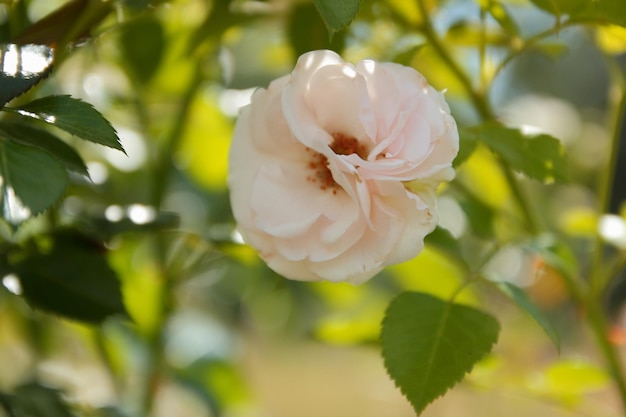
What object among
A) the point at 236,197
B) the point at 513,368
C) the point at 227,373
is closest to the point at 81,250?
the point at 236,197

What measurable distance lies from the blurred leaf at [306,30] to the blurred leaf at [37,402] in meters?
0.26

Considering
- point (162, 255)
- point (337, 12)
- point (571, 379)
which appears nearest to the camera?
point (337, 12)

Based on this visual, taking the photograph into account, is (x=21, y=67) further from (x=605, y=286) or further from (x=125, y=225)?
(x=605, y=286)

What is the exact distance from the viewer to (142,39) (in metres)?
0.59

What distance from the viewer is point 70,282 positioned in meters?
0.43

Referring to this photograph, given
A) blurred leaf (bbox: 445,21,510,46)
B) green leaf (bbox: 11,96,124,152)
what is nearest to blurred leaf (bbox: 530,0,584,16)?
blurred leaf (bbox: 445,21,510,46)

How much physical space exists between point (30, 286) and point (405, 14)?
270 millimetres

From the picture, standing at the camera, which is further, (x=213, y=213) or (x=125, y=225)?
(x=213, y=213)

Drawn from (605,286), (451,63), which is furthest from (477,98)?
(605,286)

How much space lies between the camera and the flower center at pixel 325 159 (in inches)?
13.6

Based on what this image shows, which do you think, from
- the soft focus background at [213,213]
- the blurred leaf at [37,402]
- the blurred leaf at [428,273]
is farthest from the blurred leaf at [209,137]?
the blurred leaf at [37,402]

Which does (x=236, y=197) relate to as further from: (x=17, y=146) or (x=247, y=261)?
(x=247, y=261)

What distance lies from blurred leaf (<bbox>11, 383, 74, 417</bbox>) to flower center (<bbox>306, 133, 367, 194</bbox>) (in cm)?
22

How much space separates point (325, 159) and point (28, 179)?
0.43ft
